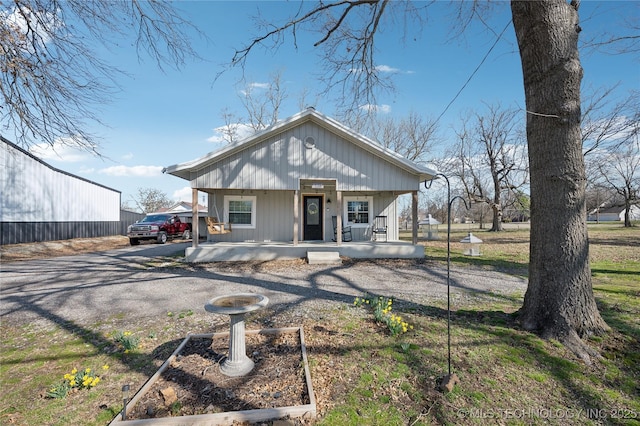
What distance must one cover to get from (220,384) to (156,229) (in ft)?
53.2

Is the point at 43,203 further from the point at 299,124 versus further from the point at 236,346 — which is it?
the point at 236,346

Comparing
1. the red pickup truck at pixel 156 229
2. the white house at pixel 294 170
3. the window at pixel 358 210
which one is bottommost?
the red pickup truck at pixel 156 229

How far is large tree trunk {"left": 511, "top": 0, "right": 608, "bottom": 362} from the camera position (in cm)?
344

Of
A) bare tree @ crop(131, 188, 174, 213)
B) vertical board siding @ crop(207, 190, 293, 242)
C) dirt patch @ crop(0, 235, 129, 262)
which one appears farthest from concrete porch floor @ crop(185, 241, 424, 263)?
bare tree @ crop(131, 188, 174, 213)

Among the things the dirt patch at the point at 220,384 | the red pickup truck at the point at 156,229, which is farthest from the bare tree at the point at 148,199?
the dirt patch at the point at 220,384

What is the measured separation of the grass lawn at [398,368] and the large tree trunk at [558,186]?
343mm

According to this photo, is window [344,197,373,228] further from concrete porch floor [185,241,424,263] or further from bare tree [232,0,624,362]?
bare tree [232,0,624,362]

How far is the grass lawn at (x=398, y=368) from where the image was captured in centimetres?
236

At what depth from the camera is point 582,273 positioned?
347 centimetres

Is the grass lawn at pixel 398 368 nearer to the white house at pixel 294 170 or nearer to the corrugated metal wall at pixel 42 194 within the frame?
the white house at pixel 294 170

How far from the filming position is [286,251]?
9.88 meters

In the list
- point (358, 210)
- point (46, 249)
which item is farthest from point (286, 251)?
point (46, 249)

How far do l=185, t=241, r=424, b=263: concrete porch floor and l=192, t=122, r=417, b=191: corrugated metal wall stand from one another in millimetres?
2108

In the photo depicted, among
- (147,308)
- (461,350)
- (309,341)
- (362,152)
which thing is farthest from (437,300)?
(362,152)
